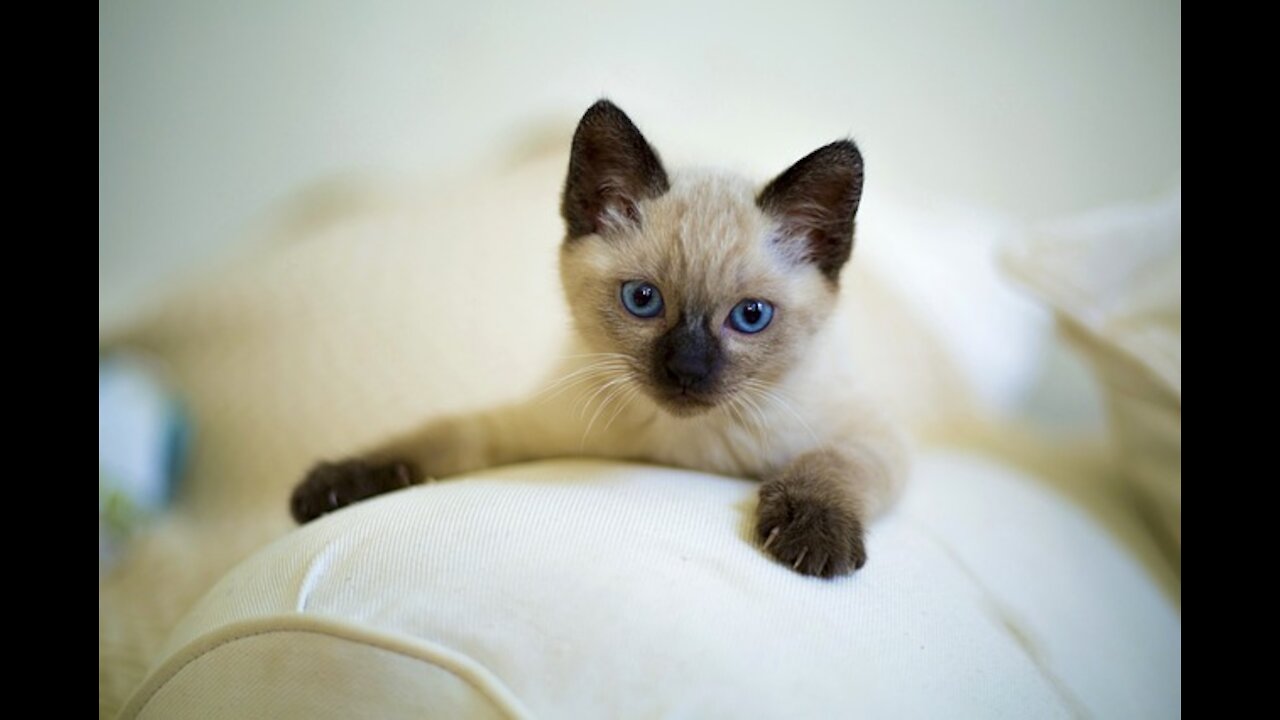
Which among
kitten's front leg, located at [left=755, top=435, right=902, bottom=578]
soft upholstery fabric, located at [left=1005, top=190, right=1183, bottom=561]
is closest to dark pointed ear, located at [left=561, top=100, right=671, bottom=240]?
kitten's front leg, located at [left=755, top=435, right=902, bottom=578]

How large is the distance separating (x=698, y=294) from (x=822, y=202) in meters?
0.17

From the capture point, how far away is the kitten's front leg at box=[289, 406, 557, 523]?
1106 mm

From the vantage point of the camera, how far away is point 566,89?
1.07 metres

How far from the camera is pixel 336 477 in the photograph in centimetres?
109

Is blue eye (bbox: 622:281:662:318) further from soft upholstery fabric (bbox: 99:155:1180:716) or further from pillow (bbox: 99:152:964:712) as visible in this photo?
pillow (bbox: 99:152:964:712)

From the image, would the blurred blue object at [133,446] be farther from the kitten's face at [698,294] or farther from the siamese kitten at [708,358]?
the kitten's face at [698,294]

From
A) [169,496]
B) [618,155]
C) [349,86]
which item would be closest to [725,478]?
[618,155]

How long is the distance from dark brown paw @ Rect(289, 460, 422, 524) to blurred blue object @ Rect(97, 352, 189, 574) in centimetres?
35

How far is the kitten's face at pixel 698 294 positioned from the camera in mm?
940

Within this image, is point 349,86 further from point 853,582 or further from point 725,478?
point 853,582

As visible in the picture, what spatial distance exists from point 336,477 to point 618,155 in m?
0.54

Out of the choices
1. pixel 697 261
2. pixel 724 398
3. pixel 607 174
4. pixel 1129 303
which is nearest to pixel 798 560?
pixel 724 398

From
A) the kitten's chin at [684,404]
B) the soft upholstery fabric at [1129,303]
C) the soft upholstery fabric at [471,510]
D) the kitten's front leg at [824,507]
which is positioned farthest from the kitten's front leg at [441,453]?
the soft upholstery fabric at [1129,303]
